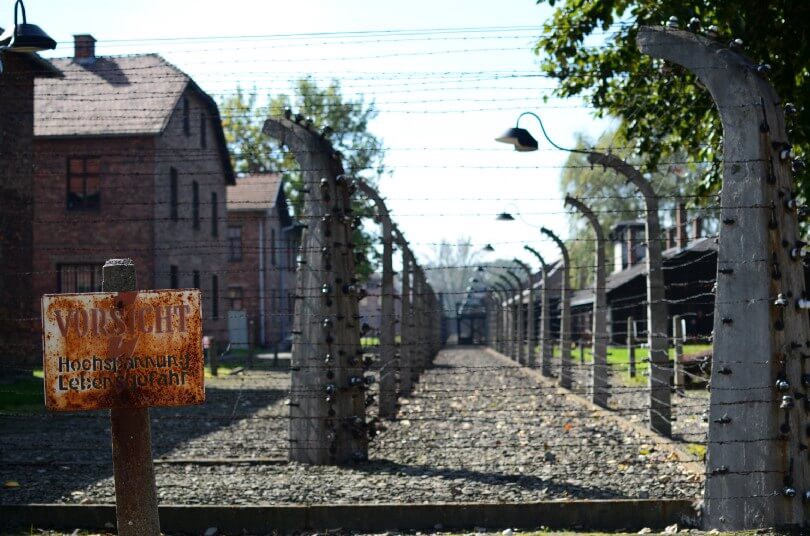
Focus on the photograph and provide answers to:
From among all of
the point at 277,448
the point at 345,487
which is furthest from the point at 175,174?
the point at 345,487

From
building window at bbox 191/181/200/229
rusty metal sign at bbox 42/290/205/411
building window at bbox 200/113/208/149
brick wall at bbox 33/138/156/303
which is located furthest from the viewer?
building window at bbox 200/113/208/149

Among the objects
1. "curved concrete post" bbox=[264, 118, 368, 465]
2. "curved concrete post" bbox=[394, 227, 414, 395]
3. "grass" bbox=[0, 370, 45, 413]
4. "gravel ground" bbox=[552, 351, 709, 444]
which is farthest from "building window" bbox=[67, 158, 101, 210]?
"curved concrete post" bbox=[264, 118, 368, 465]

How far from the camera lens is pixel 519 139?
859 centimetres

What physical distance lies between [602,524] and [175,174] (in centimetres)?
2955

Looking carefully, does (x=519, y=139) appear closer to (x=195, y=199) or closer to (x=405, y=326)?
(x=405, y=326)

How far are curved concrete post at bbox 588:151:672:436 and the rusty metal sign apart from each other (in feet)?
25.3

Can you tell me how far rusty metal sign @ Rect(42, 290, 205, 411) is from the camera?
4.77 meters

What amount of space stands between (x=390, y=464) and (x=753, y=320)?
463 cm

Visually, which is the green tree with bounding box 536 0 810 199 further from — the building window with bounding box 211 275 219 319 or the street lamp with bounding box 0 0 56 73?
the building window with bounding box 211 275 219 319

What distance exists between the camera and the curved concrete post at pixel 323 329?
10.4m

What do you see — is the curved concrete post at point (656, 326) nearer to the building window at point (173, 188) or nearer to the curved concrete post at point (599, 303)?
the curved concrete post at point (599, 303)

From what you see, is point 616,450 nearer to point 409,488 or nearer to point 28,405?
point 409,488

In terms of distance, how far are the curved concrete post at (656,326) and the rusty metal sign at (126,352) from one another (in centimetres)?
770

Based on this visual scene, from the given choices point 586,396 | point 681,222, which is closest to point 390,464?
point 681,222
